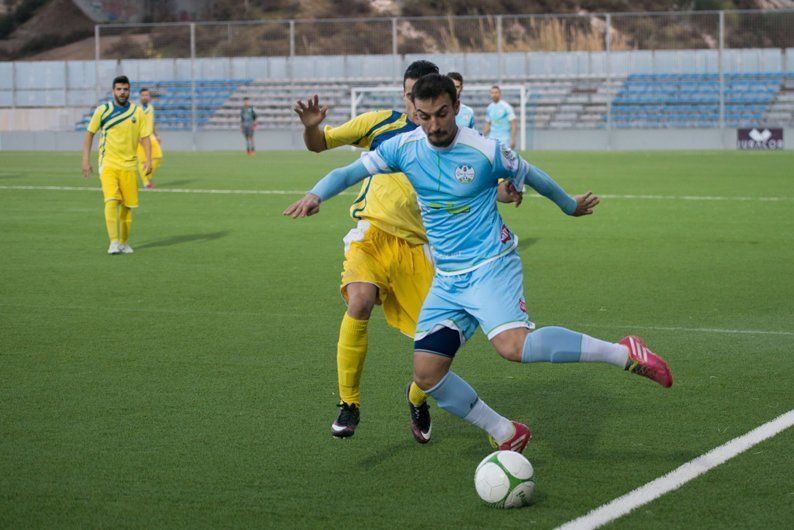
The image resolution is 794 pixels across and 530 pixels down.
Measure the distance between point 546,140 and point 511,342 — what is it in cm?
3776

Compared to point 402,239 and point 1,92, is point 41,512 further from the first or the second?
point 1,92

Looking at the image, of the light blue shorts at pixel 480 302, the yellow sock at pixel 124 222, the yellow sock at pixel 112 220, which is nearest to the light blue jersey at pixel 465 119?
the light blue shorts at pixel 480 302

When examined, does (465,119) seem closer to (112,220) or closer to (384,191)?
(384,191)

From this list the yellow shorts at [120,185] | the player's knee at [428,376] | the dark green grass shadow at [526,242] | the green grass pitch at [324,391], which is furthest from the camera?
the dark green grass shadow at [526,242]

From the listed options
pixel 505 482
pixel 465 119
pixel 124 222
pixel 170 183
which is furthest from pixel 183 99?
pixel 505 482

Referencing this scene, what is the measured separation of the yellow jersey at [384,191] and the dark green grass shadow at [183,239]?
904 cm

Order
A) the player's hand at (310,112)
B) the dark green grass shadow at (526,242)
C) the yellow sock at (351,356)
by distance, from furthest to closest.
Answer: the dark green grass shadow at (526,242) < the player's hand at (310,112) < the yellow sock at (351,356)

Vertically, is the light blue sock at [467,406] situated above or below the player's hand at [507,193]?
below

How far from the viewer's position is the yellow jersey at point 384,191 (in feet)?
21.9

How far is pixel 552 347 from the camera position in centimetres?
533

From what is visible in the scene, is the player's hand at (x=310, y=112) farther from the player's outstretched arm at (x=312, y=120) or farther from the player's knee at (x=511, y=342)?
the player's knee at (x=511, y=342)

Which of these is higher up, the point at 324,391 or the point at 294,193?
the point at 294,193

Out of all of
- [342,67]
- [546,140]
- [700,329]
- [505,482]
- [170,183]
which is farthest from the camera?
[342,67]

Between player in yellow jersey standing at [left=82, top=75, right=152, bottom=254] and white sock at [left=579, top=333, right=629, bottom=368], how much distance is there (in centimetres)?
1007
